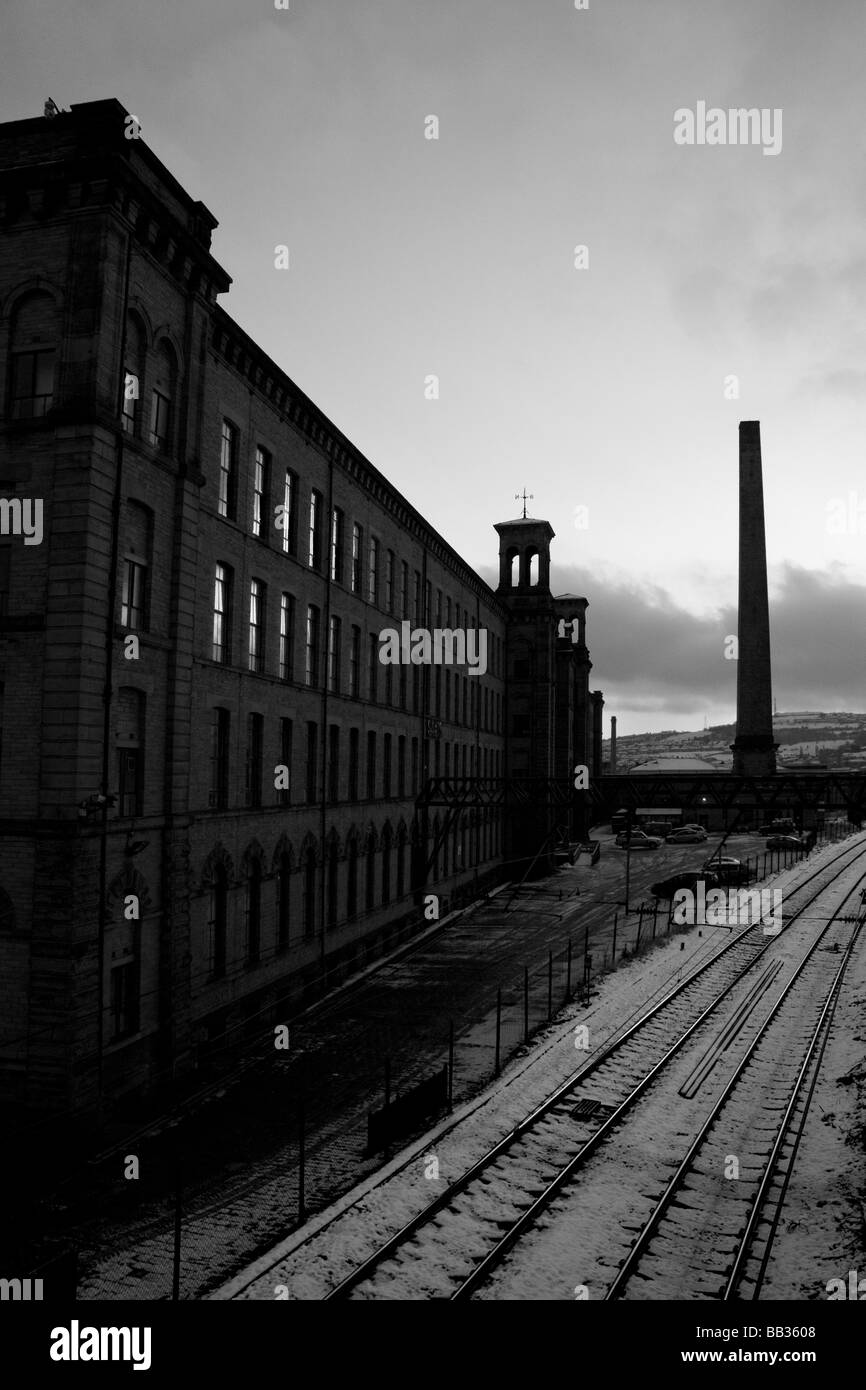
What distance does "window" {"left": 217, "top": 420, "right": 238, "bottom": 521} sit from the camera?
24.2 metres

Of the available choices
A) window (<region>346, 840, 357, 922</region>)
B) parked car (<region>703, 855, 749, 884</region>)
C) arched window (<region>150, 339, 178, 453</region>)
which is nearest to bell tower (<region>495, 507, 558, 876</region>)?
parked car (<region>703, 855, 749, 884</region>)

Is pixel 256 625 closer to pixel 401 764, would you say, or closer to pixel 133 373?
pixel 133 373

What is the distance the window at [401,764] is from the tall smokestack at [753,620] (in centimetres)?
4388

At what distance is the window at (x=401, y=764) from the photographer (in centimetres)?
3903

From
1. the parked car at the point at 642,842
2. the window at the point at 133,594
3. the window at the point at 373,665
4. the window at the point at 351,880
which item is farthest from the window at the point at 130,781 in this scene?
the parked car at the point at 642,842

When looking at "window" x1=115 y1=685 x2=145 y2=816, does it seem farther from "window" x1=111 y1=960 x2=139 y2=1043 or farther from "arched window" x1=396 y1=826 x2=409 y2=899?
"arched window" x1=396 y1=826 x2=409 y2=899

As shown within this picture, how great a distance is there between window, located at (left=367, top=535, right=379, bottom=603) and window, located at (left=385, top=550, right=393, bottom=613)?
1069 mm

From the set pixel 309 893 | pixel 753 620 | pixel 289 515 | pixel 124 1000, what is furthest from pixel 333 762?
pixel 753 620

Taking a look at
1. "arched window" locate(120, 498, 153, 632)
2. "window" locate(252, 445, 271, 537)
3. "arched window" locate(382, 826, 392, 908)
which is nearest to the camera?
"arched window" locate(120, 498, 153, 632)

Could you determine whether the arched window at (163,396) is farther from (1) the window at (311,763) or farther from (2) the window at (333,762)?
(2) the window at (333,762)

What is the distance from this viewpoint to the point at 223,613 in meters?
24.0

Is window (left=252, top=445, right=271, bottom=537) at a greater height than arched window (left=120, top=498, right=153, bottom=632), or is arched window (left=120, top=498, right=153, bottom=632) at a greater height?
window (left=252, top=445, right=271, bottom=537)

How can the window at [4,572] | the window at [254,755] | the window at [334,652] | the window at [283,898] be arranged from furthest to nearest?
the window at [334,652] → the window at [283,898] → the window at [254,755] → the window at [4,572]

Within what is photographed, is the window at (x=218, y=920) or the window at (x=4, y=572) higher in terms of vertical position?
the window at (x=4, y=572)
